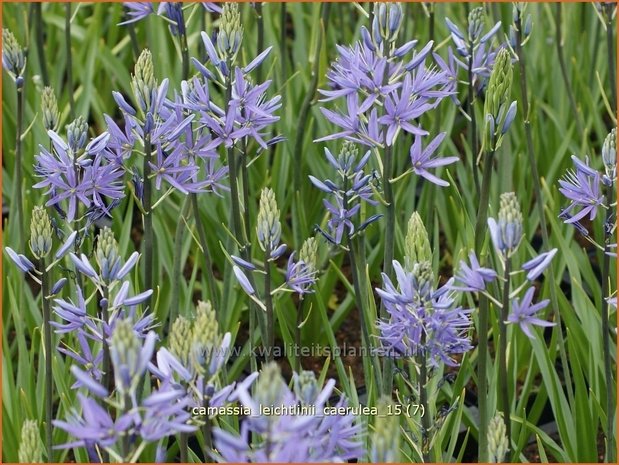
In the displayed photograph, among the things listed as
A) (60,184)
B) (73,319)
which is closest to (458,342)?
(73,319)

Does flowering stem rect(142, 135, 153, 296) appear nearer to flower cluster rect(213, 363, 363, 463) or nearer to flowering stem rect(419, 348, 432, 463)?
flowering stem rect(419, 348, 432, 463)

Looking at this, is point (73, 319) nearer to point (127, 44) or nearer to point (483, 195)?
point (483, 195)

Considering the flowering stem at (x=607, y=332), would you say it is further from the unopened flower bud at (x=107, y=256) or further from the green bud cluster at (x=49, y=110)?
the green bud cluster at (x=49, y=110)

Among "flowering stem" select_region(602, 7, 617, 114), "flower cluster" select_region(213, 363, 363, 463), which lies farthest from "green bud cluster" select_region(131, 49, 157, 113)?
"flowering stem" select_region(602, 7, 617, 114)

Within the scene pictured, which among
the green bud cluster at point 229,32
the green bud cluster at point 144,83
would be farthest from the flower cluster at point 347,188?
the green bud cluster at point 144,83

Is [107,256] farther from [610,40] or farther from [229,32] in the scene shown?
[610,40]

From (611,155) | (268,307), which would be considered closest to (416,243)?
(268,307)
